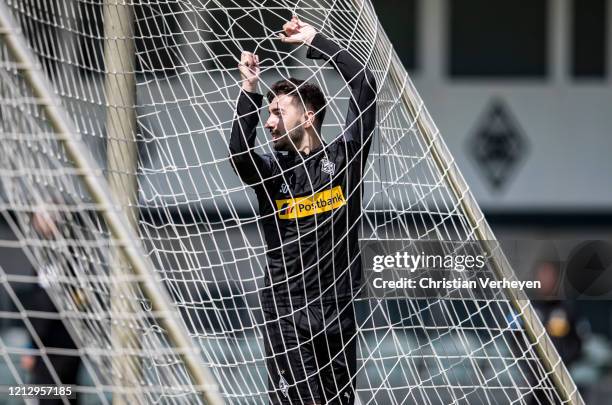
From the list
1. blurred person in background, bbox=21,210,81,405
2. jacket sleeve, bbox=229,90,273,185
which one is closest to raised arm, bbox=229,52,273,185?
jacket sleeve, bbox=229,90,273,185

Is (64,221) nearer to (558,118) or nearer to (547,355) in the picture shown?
(547,355)

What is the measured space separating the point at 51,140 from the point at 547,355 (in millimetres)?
2020

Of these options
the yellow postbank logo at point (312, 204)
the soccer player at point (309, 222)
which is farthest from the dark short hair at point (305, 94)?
the yellow postbank logo at point (312, 204)

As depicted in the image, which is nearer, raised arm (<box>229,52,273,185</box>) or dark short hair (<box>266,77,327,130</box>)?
raised arm (<box>229,52,273,185</box>)

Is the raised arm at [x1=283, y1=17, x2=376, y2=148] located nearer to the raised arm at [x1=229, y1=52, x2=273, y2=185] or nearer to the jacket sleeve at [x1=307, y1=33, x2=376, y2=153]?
the jacket sleeve at [x1=307, y1=33, x2=376, y2=153]

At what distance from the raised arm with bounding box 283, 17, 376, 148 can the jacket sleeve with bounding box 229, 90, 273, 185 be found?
0.84 ft

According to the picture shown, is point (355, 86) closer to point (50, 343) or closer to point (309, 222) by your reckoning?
point (309, 222)

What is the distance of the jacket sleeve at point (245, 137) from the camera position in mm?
3807

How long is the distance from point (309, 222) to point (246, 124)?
0.40 meters

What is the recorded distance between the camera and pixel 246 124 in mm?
3830

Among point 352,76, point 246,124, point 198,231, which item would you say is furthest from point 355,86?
point 198,231

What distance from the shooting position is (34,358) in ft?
17.7

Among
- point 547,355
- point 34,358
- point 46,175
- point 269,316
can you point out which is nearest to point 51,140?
point 46,175

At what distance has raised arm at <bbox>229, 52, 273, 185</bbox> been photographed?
150 inches
